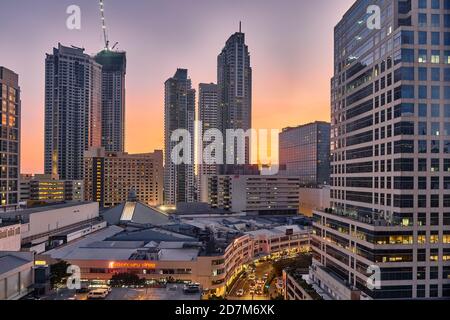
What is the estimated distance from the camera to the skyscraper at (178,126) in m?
30.3

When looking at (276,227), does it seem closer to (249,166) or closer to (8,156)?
(249,166)

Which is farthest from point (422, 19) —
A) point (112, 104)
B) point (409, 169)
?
point (112, 104)

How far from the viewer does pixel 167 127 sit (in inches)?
1276

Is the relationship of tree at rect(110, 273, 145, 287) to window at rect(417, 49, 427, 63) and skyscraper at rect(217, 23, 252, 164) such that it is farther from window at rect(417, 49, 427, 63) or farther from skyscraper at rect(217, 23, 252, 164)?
skyscraper at rect(217, 23, 252, 164)

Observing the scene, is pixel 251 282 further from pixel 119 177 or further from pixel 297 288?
pixel 119 177

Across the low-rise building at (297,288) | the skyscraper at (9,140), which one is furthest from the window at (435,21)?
the skyscraper at (9,140)

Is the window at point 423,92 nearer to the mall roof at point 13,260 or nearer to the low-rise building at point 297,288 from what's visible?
the low-rise building at point 297,288

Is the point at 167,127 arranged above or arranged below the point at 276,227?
above

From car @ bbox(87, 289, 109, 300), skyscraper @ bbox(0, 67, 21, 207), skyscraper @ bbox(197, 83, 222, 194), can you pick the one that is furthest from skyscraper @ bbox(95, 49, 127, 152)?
car @ bbox(87, 289, 109, 300)

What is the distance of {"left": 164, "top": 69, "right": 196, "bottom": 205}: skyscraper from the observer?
30.3m

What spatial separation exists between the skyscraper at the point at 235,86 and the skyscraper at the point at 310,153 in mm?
Answer: 9222

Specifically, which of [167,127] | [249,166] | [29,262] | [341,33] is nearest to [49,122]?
[167,127]

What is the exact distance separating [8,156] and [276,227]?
14.9 m
